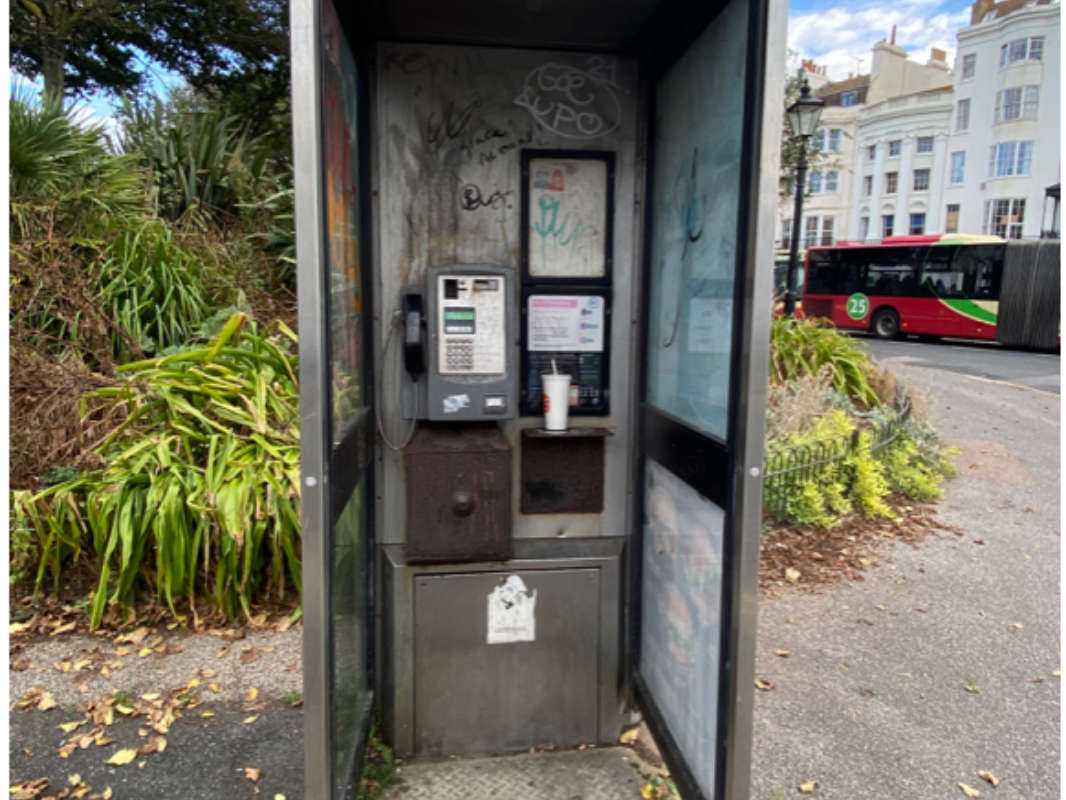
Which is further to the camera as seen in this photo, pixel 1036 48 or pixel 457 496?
pixel 1036 48

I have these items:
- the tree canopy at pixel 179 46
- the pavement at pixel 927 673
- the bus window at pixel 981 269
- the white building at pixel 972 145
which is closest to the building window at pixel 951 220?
the white building at pixel 972 145

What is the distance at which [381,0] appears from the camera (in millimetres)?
2125

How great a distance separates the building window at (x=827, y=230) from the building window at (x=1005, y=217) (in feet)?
34.6

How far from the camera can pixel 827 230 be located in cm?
4269

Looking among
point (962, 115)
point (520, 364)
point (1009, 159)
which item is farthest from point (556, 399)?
point (962, 115)

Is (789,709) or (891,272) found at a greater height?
(891,272)

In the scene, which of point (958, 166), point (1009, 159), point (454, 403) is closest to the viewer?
point (454, 403)

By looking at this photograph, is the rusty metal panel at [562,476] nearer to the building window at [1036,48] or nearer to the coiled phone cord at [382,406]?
the coiled phone cord at [382,406]

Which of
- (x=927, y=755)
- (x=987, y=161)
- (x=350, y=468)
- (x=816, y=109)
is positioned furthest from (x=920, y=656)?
(x=987, y=161)

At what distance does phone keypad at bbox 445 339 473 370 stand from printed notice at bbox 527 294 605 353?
29 cm

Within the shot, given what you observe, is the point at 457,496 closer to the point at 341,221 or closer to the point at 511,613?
the point at 511,613

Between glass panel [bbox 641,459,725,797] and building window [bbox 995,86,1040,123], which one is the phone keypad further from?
building window [bbox 995,86,1040,123]

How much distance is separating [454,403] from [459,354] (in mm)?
145

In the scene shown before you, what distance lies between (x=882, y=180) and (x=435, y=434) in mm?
40483
